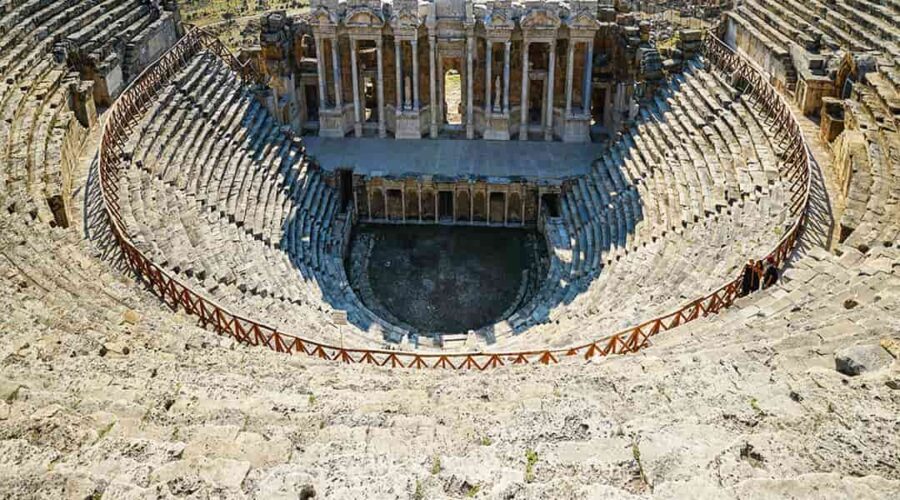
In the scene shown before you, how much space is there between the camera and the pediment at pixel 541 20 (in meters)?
29.1

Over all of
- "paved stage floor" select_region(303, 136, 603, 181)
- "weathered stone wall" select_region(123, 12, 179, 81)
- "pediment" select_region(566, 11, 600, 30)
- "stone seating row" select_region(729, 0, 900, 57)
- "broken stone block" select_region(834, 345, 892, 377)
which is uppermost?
"stone seating row" select_region(729, 0, 900, 57)

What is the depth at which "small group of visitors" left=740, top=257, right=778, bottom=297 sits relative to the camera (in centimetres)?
1557

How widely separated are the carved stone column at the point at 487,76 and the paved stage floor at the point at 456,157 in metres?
1.37

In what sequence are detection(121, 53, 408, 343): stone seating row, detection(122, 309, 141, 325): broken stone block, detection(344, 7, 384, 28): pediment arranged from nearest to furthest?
detection(122, 309, 141, 325): broken stone block
detection(121, 53, 408, 343): stone seating row
detection(344, 7, 384, 28): pediment

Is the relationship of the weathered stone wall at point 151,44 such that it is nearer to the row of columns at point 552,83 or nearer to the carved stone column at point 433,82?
Result: the carved stone column at point 433,82

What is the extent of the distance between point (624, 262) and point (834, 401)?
41.2ft

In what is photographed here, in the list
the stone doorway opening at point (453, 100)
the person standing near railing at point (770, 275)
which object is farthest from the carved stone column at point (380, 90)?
the person standing near railing at point (770, 275)

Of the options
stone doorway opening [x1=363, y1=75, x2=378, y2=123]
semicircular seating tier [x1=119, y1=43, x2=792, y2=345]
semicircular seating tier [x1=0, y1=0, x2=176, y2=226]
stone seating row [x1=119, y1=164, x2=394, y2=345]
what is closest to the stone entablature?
stone doorway opening [x1=363, y1=75, x2=378, y2=123]

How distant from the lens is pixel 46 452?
810 centimetres

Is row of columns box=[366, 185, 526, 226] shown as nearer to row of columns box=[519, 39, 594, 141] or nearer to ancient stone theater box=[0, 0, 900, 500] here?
ancient stone theater box=[0, 0, 900, 500]

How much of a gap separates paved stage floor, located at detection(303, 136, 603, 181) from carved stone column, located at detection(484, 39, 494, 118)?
1369 millimetres

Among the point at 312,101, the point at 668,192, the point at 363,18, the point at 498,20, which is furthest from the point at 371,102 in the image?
the point at 668,192

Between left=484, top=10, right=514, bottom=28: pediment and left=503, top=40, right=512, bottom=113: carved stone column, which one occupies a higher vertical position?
left=484, top=10, right=514, bottom=28: pediment

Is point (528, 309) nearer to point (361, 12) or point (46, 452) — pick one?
point (361, 12)
